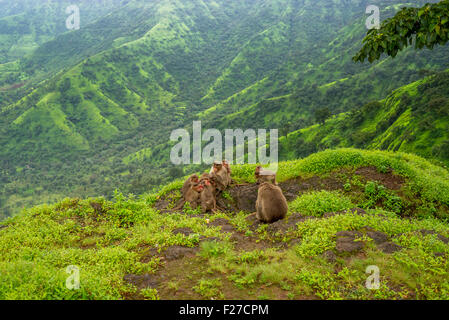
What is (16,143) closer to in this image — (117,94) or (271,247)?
(117,94)

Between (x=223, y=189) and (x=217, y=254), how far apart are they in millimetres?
5400

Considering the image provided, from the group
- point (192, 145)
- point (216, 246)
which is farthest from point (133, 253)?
point (192, 145)

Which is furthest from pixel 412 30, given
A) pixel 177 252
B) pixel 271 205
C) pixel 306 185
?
pixel 177 252

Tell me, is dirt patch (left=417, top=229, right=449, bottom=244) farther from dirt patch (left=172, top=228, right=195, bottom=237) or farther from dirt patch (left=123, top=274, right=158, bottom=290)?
dirt patch (left=123, top=274, right=158, bottom=290)

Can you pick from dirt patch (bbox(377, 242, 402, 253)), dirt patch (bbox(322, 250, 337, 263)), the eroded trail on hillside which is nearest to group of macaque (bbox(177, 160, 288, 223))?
the eroded trail on hillside

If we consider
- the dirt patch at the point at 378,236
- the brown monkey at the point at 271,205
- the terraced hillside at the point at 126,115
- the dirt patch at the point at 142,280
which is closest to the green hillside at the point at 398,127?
the terraced hillside at the point at 126,115

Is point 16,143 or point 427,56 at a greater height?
point 427,56

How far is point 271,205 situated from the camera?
31.4 feet

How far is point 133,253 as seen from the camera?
729 cm

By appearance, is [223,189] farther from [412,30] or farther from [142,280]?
[412,30]

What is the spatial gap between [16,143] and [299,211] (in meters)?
181

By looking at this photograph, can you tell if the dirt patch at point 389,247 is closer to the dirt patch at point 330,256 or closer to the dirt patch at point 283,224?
the dirt patch at point 330,256

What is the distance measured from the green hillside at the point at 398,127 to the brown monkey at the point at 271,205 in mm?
22820

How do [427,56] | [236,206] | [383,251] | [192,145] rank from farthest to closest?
[192,145] < [427,56] < [236,206] < [383,251]
